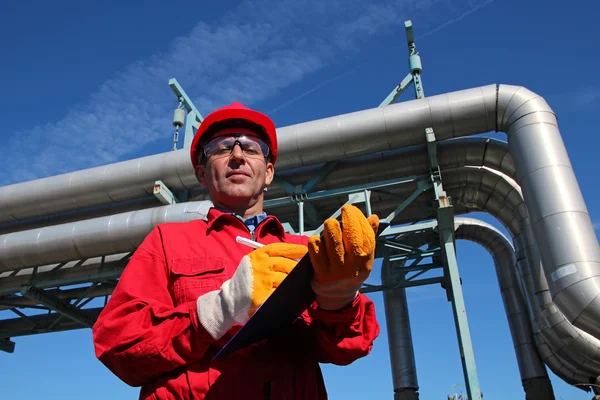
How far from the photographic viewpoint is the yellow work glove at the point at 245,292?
4.11 ft

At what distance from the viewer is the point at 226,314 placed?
4.23ft

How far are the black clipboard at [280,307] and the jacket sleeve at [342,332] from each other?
4.2 inches

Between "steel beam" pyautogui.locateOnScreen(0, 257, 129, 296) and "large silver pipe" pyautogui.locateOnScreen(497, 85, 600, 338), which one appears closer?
"large silver pipe" pyautogui.locateOnScreen(497, 85, 600, 338)

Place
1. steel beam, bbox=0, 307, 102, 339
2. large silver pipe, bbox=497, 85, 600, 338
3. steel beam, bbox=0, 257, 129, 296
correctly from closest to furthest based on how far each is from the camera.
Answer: large silver pipe, bbox=497, 85, 600, 338, steel beam, bbox=0, 257, 129, 296, steel beam, bbox=0, 307, 102, 339

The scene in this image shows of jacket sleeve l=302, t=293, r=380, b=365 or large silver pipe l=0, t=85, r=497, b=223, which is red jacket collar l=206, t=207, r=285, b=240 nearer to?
jacket sleeve l=302, t=293, r=380, b=365

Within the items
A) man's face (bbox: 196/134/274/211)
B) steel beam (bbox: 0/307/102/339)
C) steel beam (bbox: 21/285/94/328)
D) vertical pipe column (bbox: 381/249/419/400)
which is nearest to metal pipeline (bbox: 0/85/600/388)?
steel beam (bbox: 21/285/94/328)

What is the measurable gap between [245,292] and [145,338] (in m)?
0.35

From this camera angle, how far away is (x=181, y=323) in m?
1.36

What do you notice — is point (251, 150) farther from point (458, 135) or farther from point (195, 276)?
point (458, 135)

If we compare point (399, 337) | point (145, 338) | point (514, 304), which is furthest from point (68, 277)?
point (514, 304)

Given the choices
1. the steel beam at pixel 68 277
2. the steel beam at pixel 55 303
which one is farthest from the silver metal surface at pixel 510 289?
the steel beam at pixel 55 303

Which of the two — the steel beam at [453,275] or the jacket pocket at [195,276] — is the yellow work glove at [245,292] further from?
the steel beam at [453,275]

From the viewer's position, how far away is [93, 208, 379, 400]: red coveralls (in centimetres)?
133

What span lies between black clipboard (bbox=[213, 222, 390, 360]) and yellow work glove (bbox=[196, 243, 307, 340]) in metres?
0.04
